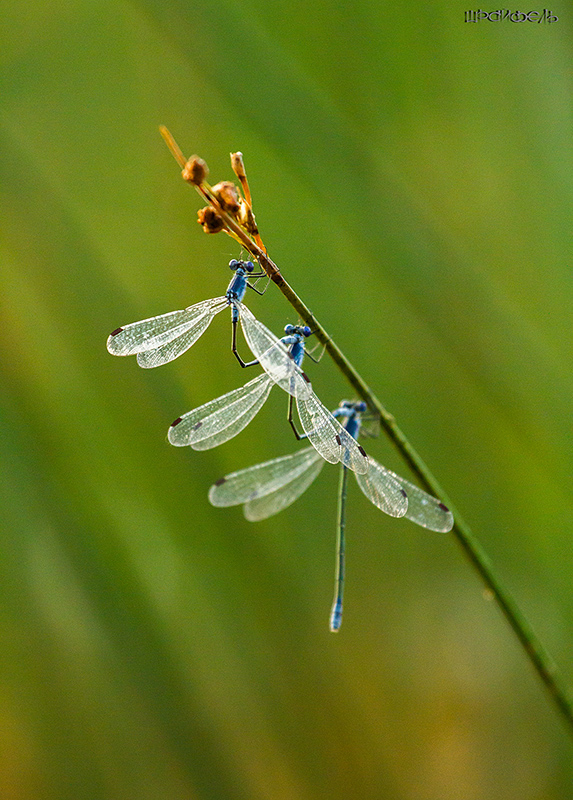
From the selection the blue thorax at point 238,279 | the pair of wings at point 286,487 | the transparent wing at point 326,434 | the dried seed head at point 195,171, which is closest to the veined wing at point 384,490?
the pair of wings at point 286,487

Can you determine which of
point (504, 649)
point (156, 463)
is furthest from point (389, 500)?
point (504, 649)

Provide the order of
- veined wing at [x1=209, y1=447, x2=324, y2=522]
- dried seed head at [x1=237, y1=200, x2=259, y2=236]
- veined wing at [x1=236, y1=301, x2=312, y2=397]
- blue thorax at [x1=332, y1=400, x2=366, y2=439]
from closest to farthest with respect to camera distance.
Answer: dried seed head at [x1=237, y1=200, x2=259, y2=236]
veined wing at [x1=236, y1=301, x2=312, y2=397]
blue thorax at [x1=332, y1=400, x2=366, y2=439]
veined wing at [x1=209, y1=447, x2=324, y2=522]

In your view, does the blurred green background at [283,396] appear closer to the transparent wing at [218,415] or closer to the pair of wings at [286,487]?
the pair of wings at [286,487]

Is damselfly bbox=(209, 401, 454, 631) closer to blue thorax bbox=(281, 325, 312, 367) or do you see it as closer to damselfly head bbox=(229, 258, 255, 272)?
blue thorax bbox=(281, 325, 312, 367)

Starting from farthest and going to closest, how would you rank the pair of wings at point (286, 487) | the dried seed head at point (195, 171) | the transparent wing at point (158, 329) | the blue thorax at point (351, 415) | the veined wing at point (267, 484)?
1. the veined wing at point (267, 484)
2. the blue thorax at point (351, 415)
3. the pair of wings at point (286, 487)
4. the transparent wing at point (158, 329)
5. the dried seed head at point (195, 171)

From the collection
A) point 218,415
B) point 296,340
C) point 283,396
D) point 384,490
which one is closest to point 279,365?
point 296,340

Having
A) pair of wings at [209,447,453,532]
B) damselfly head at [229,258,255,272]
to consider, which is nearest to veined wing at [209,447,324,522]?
pair of wings at [209,447,453,532]

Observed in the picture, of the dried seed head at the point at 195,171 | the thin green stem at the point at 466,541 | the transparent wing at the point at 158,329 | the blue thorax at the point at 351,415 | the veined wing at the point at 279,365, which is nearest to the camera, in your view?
the dried seed head at the point at 195,171
